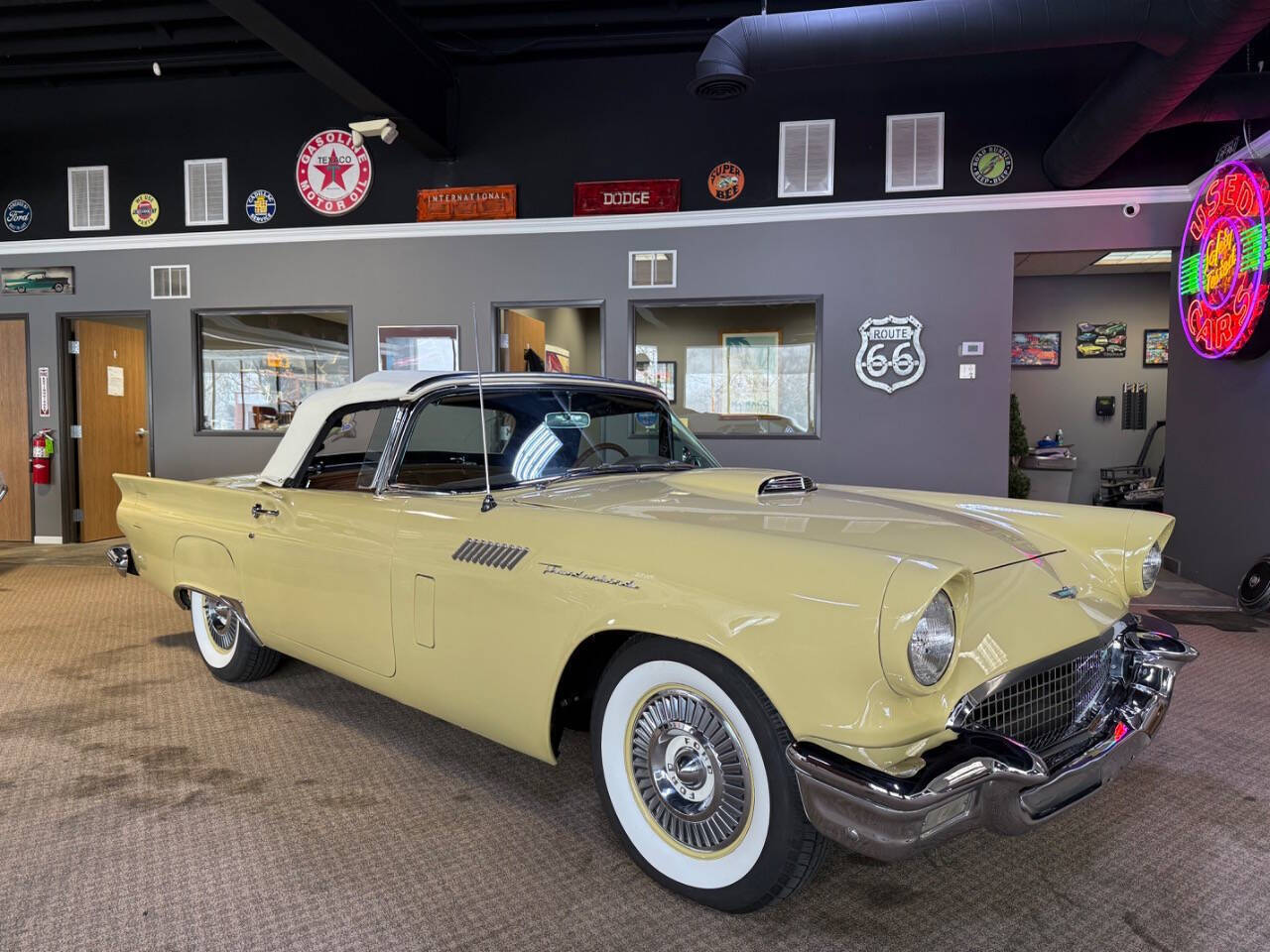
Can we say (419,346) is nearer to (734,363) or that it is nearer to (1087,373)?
(734,363)

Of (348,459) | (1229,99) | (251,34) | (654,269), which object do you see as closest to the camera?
(348,459)

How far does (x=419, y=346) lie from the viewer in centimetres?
760

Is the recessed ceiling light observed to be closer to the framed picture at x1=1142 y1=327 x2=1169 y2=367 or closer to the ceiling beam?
the framed picture at x1=1142 y1=327 x2=1169 y2=367

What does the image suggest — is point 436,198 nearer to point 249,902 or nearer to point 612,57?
point 612,57

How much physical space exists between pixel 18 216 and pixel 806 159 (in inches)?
320

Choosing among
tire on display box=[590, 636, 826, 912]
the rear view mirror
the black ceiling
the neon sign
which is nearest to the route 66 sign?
the neon sign

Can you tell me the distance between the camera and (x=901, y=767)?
5.26 ft

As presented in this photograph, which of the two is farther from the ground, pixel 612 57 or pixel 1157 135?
pixel 612 57

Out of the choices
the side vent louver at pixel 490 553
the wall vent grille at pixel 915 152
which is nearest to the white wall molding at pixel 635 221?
the wall vent grille at pixel 915 152

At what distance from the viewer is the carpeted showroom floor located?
6.12ft

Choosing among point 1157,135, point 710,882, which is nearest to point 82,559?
point 710,882

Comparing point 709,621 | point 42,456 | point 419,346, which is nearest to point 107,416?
point 42,456

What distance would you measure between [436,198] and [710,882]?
278 inches

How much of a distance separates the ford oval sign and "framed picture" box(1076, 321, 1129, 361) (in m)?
12.4
